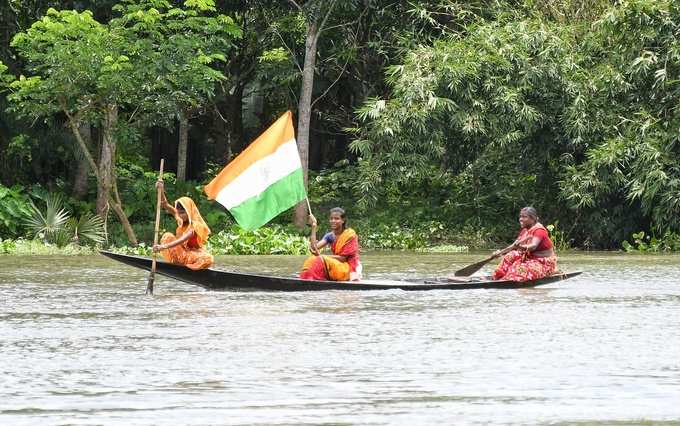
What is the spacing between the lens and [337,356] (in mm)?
9656

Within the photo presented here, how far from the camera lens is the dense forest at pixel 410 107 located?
26188 mm

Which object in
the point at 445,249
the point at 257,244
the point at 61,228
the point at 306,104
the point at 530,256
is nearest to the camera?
the point at 530,256

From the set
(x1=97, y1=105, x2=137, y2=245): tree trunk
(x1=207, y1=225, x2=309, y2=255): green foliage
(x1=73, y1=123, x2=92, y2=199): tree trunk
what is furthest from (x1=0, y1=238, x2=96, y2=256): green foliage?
(x1=73, y1=123, x2=92, y2=199): tree trunk

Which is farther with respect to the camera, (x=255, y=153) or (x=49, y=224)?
(x=49, y=224)

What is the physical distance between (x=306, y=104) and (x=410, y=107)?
3.31 m

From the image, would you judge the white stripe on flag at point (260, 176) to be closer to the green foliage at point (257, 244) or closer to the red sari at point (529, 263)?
the red sari at point (529, 263)

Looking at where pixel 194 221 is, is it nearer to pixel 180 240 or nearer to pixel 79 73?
pixel 180 240

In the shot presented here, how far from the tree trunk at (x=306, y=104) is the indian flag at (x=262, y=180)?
13671 millimetres

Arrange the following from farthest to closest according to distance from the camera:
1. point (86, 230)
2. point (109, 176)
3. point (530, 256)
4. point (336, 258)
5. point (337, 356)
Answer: point (109, 176), point (86, 230), point (530, 256), point (336, 258), point (337, 356)

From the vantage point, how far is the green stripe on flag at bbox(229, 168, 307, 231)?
50.8ft

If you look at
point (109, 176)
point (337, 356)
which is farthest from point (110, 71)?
point (337, 356)

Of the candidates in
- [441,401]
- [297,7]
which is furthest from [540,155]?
[441,401]

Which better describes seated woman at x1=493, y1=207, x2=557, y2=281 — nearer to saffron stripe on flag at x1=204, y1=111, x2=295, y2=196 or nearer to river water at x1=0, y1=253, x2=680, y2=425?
river water at x1=0, y1=253, x2=680, y2=425

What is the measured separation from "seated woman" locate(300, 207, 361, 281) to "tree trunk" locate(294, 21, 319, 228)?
13.5m
